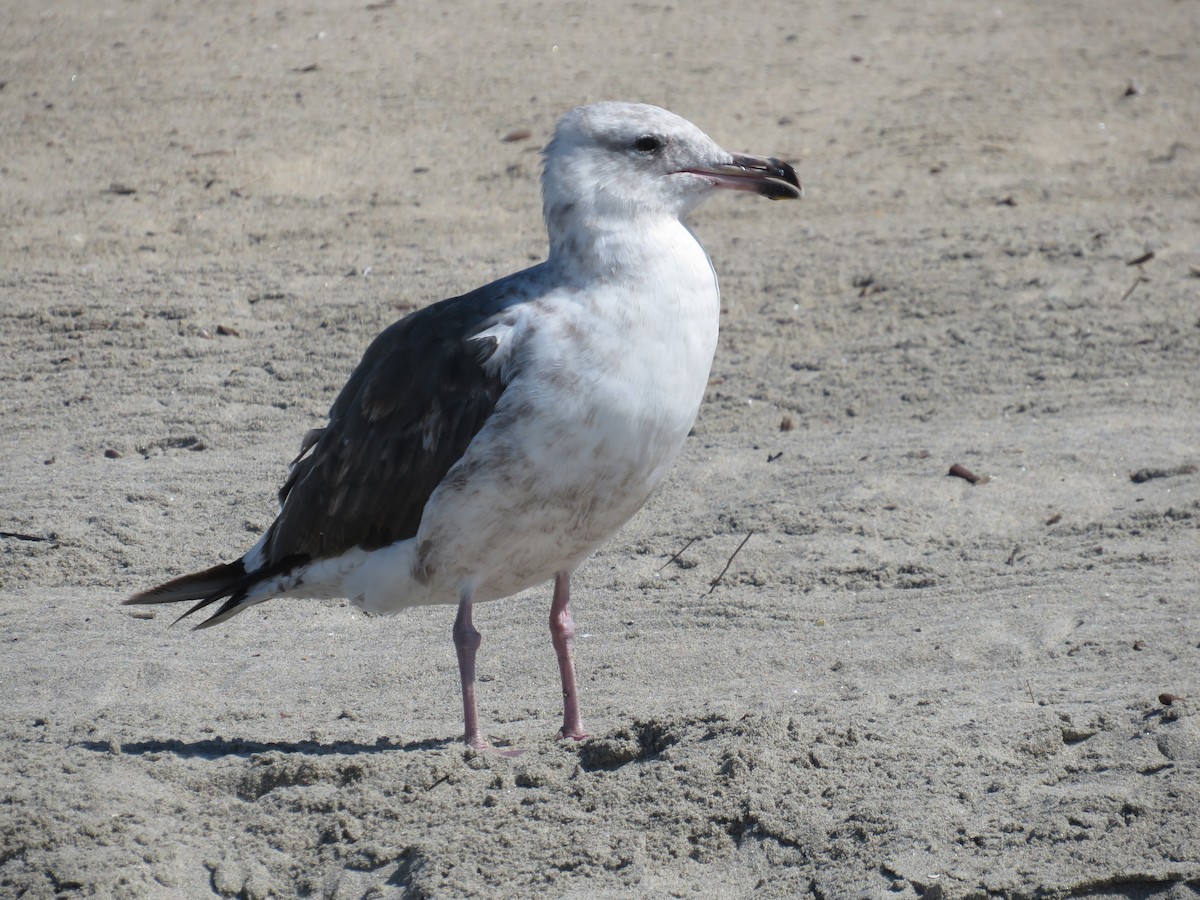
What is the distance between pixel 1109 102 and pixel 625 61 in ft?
Result: 11.9

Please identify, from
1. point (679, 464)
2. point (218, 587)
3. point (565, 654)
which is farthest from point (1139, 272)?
point (218, 587)

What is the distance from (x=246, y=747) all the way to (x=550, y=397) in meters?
1.47

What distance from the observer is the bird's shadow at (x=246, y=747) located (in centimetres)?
445

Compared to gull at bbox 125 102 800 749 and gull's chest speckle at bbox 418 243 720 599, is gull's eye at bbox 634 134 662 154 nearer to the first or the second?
gull at bbox 125 102 800 749

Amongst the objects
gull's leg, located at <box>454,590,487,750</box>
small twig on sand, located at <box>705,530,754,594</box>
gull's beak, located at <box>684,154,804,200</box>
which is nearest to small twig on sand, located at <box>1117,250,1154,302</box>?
small twig on sand, located at <box>705,530,754,594</box>

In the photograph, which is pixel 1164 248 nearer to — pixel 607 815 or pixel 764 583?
pixel 764 583

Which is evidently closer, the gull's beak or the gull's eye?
the gull's eye

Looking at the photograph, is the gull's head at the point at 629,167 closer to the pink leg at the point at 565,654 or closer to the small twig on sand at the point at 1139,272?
the pink leg at the point at 565,654

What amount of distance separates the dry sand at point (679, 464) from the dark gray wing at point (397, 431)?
0.65 meters

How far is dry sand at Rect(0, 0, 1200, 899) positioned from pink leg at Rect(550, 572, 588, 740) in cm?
24

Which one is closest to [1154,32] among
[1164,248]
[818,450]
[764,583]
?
[1164,248]

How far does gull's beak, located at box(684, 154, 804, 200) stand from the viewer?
14.9 ft

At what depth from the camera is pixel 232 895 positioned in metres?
3.71

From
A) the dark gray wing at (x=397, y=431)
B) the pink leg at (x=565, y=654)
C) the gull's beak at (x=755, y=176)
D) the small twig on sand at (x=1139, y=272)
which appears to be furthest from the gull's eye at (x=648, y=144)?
the small twig on sand at (x=1139, y=272)
